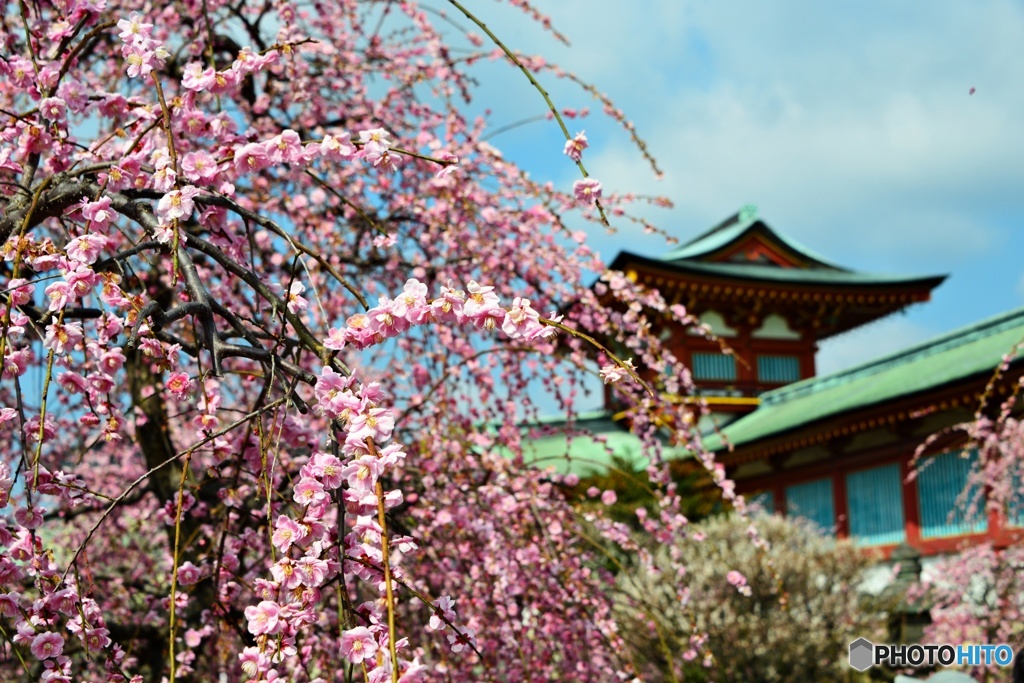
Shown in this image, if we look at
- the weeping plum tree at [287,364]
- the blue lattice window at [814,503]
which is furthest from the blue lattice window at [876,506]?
the weeping plum tree at [287,364]

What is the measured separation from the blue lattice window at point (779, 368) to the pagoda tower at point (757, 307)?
0.02 metres

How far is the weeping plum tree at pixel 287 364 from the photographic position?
191 centimetres

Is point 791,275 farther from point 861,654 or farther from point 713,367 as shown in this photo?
point 861,654

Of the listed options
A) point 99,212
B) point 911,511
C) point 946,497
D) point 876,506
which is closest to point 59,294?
point 99,212

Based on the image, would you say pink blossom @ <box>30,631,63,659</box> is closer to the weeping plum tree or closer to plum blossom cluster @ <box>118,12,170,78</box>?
the weeping plum tree

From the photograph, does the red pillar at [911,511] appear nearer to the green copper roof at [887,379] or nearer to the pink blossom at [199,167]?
the green copper roof at [887,379]

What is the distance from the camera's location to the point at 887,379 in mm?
13984

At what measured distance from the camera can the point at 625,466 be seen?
12984 mm

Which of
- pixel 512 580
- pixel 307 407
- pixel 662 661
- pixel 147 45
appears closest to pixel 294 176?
pixel 512 580

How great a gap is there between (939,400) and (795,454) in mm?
3710

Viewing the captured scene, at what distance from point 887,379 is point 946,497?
2.62 metres

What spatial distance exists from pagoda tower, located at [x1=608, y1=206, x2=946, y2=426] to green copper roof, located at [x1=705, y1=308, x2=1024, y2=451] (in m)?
0.84
